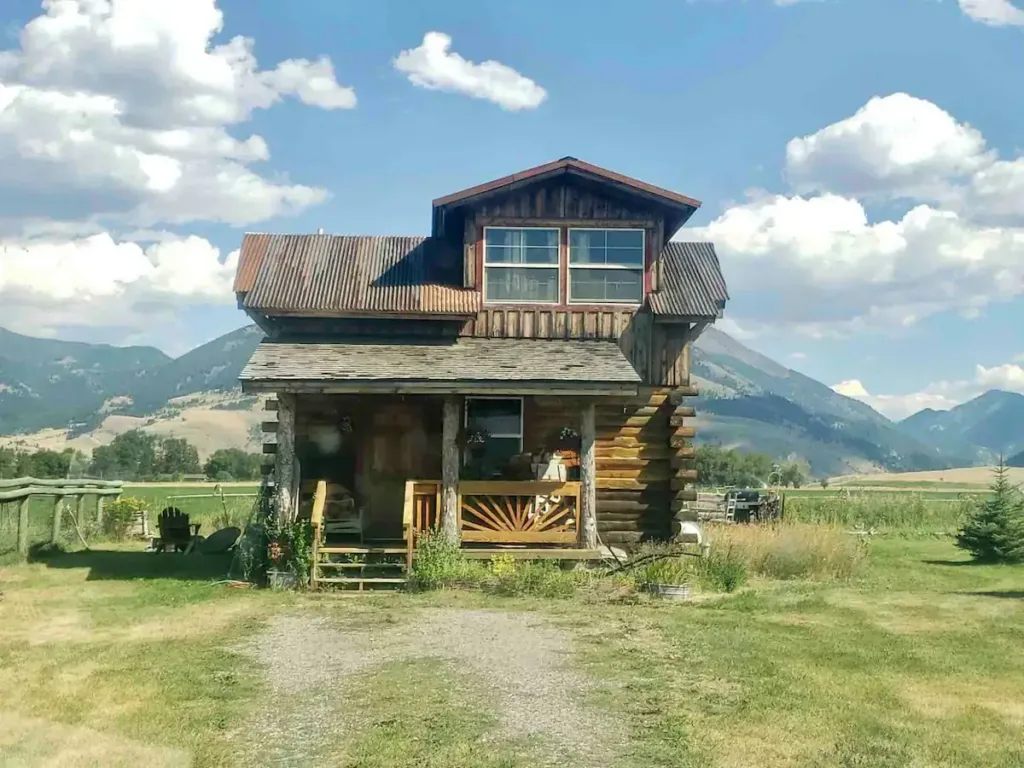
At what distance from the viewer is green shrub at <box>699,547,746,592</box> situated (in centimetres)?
1516

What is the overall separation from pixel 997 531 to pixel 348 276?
14193 mm

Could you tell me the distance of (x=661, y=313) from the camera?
59.3 feet

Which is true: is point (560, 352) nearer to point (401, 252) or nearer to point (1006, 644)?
point (401, 252)

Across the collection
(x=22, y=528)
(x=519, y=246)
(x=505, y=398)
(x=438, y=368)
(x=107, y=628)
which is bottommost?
(x=107, y=628)

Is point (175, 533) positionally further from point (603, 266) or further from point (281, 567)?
point (603, 266)

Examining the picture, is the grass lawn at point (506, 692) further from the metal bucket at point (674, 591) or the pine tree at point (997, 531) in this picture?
the pine tree at point (997, 531)

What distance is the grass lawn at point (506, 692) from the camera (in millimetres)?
7199

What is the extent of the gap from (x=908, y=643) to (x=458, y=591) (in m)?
5.97

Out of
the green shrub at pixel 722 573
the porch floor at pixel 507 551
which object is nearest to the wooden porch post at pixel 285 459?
the porch floor at pixel 507 551

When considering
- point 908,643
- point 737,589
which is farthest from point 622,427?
point 908,643

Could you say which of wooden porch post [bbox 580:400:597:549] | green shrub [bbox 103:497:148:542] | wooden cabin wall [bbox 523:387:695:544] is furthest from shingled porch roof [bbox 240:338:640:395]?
green shrub [bbox 103:497:148:542]

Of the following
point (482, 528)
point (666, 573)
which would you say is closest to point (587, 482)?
point (482, 528)

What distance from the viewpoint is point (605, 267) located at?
18.5 m

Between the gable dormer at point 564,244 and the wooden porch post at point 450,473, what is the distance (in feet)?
10.6
